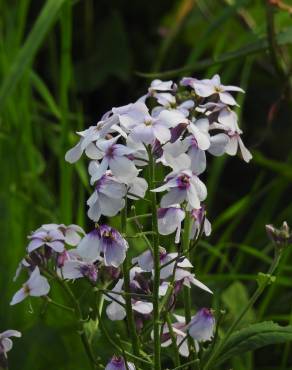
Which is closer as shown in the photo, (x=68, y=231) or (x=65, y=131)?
(x=68, y=231)

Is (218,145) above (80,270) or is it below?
above

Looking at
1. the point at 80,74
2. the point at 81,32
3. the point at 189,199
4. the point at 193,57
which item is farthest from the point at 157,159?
the point at 81,32

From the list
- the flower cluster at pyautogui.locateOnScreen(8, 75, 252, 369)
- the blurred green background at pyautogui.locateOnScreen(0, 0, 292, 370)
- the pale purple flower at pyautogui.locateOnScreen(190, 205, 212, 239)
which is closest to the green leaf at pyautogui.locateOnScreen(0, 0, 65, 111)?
the blurred green background at pyautogui.locateOnScreen(0, 0, 292, 370)

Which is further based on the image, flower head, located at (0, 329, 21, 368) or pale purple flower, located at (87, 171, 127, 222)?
flower head, located at (0, 329, 21, 368)

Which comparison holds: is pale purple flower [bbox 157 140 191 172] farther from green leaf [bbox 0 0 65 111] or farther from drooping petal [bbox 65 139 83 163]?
green leaf [bbox 0 0 65 111]

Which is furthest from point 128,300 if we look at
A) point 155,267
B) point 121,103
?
point 121,103

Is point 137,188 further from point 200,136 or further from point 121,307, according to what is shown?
point 121,307

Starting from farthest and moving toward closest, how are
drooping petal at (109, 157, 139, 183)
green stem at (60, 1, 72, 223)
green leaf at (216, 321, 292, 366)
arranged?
green stem at (60, 1, 72, 223) → green leaf at (216, 321, 292, 366) → drooping petal at (109, 157, 139, 183)

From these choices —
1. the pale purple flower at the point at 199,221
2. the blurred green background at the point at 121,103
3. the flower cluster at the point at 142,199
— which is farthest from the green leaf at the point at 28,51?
the pale purple flower at the point at 199,221
